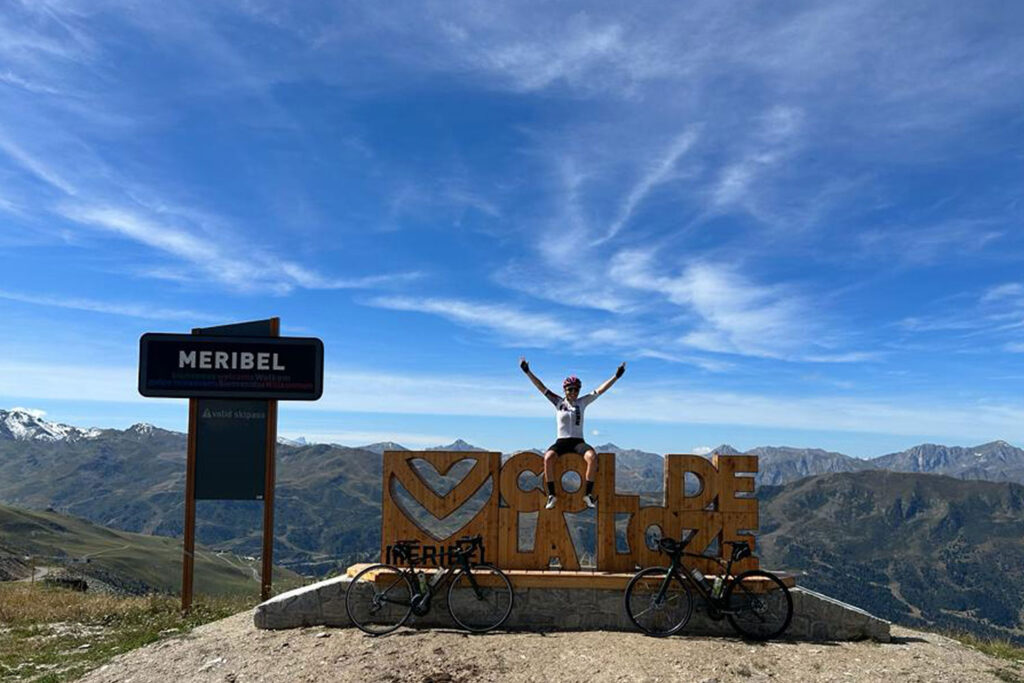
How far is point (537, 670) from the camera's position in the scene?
389 inches

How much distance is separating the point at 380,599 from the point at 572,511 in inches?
142

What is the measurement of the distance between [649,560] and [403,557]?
14.2 ft

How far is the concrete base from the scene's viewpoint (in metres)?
11.6

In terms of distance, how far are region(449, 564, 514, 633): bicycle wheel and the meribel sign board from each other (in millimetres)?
5481

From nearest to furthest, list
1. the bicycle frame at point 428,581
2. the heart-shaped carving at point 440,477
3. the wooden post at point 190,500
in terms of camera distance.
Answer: the bicycle frame at point 428,581 → the heart-shaped carving at point 440,477 → the wooden post at point 190,500

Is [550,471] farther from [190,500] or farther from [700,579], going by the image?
[190,500]

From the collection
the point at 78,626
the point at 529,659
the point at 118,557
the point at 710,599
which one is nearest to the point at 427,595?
the point at 529,659

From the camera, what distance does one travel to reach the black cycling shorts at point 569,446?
40.6 feet

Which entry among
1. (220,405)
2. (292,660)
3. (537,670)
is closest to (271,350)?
(220,405)

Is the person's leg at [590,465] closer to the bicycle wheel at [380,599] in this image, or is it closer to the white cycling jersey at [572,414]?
the white cycling jersey at [572,414]

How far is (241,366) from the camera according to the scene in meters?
15.0

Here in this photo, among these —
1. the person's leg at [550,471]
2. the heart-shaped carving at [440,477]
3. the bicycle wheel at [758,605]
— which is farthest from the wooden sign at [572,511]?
the bicycle wheel at [758,605]

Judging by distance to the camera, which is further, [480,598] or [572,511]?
[572,511]

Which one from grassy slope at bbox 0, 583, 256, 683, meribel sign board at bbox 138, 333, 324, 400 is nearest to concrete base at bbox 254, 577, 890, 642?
grassy slope at bbox 0, 583, 256, 683
